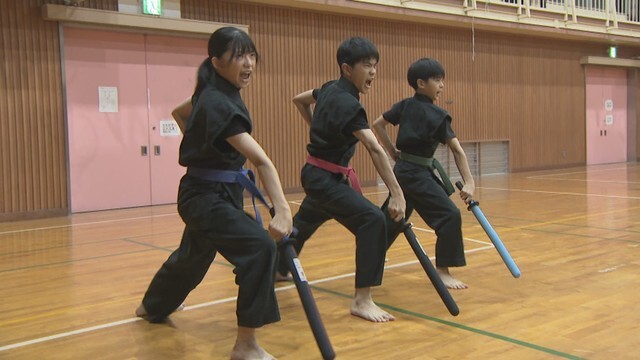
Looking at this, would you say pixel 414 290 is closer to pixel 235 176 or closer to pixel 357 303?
pixel 357 303

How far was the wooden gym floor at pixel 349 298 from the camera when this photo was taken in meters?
2.86

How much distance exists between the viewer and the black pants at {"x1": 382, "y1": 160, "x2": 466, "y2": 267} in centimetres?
396

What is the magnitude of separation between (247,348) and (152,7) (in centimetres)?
717

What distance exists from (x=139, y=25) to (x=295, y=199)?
11.2 feet

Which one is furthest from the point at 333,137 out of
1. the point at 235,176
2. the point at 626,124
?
the point at 626,124

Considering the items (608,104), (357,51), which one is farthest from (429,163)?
(608,104)

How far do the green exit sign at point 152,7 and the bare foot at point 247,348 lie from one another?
7.05m

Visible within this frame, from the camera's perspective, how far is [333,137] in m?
3.41

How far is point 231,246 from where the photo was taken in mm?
2641

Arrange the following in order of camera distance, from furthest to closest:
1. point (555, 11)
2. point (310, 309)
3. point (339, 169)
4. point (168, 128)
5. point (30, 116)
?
point (555, 11) < point (168, 128) < point (30, 116) < point (339, 169) < point (310, 309)

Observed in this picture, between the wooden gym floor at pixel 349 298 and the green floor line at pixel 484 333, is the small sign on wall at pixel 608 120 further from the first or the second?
the green floor line at pixel 484 333

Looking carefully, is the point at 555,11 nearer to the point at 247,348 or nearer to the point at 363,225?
the point at 363,225

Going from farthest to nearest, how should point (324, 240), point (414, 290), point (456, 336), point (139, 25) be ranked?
point (139, 25), point (324, 240), point (414, 290), point (456, 336)

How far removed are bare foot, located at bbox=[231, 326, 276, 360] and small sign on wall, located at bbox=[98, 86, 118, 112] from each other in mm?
6763
